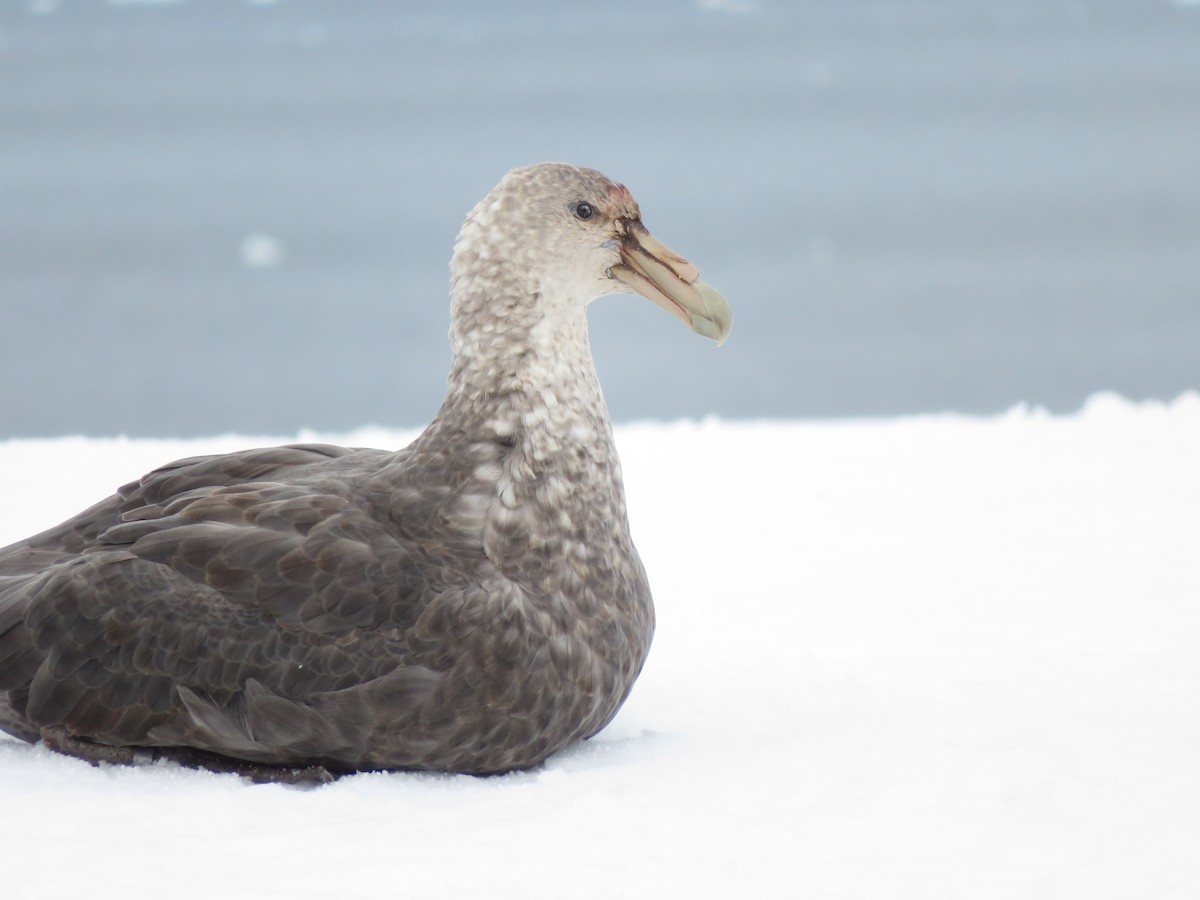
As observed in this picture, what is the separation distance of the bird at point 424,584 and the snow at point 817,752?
3.6 inches

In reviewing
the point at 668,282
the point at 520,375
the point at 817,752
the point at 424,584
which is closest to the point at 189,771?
the point at 424,584

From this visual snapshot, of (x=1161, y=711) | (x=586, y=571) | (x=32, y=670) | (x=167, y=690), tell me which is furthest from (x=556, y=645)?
(x=1161, y=711)

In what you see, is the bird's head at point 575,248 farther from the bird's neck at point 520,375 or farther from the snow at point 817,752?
the snow at point 817,752

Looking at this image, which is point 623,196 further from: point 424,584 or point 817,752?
point 817,752

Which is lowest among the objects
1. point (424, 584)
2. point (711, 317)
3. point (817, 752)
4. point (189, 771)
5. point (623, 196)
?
point (189, 771)

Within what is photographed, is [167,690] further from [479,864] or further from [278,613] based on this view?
[479,864]

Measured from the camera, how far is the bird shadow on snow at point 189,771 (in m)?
2.47

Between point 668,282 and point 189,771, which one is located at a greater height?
point 668,282

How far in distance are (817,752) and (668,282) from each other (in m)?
0.84

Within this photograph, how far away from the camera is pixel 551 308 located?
106 inches

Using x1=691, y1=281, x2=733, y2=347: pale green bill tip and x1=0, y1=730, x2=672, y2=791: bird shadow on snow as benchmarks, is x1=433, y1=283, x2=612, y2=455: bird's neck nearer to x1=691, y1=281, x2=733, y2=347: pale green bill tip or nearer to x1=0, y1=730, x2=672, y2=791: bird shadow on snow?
x1=691, y1=281, x2=733, y2=347: pale green bill tip

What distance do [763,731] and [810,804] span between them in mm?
439

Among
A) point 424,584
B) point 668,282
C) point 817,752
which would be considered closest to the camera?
point 424,584

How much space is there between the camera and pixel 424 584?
8.29 ft
